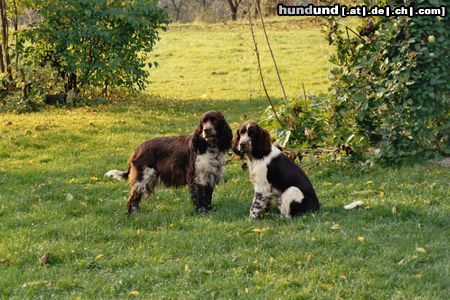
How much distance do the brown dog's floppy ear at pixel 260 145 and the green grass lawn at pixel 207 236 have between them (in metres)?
0.70

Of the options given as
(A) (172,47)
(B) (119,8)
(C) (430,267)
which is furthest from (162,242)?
(A) (172,47)

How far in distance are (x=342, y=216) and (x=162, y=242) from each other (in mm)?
2012

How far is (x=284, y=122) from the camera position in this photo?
9.67 metres

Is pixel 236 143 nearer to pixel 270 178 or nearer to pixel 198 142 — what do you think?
pixel 198 142

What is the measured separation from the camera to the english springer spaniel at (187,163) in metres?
6.88

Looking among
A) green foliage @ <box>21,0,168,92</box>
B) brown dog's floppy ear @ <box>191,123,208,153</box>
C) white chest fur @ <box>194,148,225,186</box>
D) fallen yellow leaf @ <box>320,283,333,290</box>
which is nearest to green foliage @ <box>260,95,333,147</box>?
white chest fur @ <box>194,148,225,186</box>

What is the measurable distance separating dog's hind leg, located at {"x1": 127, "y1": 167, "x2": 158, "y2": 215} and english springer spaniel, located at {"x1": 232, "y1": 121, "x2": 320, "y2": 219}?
1.03 m

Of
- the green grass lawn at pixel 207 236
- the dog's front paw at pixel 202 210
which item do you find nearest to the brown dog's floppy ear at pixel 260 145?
the green grass lawn at pixel 207 236

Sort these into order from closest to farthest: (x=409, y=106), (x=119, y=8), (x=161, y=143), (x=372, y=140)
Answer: (x=161, y=143), (x=409, y=106), (x=372, y=140), (x=119, y=8)

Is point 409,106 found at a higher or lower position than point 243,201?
higher

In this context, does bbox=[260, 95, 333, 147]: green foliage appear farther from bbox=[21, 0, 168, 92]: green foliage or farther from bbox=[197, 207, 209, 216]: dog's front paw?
bbox=[21, 0, 168, 92]: green foliage

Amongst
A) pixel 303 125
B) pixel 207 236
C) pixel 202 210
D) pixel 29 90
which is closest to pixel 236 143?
pixel 202 210

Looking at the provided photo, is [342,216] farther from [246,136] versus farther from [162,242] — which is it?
[162,242]

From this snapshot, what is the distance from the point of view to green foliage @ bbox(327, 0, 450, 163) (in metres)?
8.28
